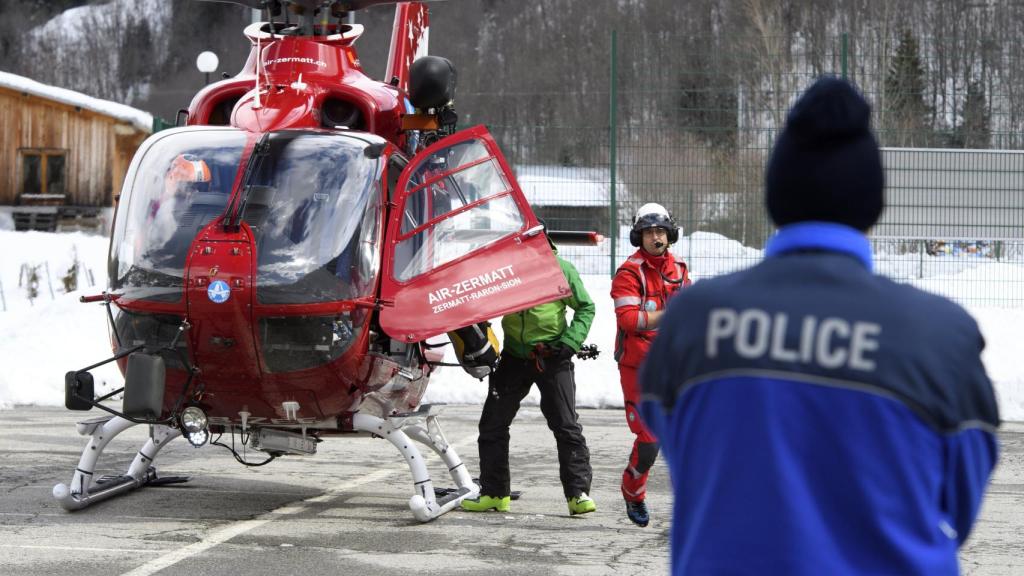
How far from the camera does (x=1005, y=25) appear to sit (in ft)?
73.6

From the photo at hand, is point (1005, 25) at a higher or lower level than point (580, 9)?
lower

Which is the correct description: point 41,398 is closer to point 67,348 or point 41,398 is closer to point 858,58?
point 67,348

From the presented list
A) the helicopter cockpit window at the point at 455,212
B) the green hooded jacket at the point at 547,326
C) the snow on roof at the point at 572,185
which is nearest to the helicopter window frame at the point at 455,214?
the helicopter cockpit window at the point at 455,212

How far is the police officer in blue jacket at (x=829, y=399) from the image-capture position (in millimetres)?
2410

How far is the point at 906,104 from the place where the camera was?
18234 millimetres

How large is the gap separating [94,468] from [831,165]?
6878 millimetres

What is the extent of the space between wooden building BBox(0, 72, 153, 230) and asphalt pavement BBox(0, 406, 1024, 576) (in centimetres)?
3214

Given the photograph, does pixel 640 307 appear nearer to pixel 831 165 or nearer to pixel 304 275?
pixel 304 275

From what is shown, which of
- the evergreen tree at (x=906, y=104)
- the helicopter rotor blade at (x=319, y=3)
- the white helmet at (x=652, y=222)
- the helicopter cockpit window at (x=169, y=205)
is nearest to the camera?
the helicopter cockpit window at (x=169, y=205)

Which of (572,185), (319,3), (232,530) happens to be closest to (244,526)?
(232,530)

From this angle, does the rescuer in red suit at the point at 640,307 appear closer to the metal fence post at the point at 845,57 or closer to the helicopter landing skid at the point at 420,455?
the helicopter landing skid at the point at 420,455

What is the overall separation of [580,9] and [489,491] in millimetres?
53622

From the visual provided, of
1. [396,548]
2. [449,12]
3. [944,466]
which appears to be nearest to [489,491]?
[396,548]

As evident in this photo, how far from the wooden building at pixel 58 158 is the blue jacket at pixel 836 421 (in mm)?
40436
